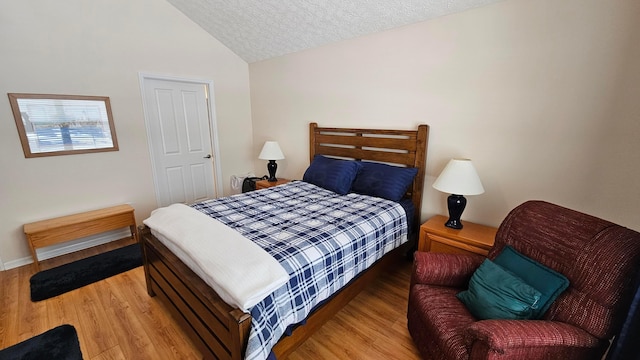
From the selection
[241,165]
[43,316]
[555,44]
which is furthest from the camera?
[241,165]

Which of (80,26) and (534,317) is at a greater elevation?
(80,26)

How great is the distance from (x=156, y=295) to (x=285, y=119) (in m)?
2.62

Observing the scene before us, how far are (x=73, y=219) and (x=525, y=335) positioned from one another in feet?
12.5

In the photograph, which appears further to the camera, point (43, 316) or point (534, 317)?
point (43, 316)

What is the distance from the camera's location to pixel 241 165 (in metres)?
4.47

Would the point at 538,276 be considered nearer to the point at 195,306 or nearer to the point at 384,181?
the point at 384,181

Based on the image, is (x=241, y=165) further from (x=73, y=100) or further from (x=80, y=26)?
(x=80, y=26)

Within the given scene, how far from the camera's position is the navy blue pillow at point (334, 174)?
2.81 meters

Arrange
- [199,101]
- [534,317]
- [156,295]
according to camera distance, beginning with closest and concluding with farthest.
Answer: [534,317], [156,295], [199,101]

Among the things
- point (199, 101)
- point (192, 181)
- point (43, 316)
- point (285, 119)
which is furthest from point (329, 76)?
point (43, 316)

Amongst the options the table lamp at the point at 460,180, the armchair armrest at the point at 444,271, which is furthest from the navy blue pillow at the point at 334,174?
the armchair armrest at the point at 444,271

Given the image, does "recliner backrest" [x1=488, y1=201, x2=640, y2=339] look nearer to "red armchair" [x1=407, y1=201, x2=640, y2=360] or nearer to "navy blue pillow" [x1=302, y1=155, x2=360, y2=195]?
"red armchair" [x1=407, y1=201, x2=640, y2=360]

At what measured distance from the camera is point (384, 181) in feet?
8.61

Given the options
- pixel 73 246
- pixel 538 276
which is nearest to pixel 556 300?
pixel 538 276
